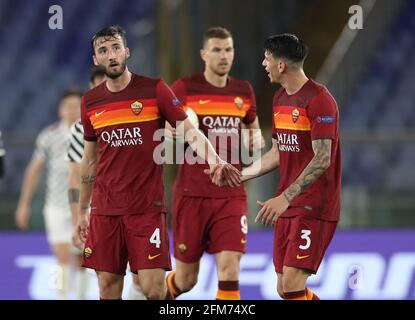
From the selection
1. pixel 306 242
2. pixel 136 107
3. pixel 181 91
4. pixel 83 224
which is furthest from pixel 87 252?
pixel 181 91

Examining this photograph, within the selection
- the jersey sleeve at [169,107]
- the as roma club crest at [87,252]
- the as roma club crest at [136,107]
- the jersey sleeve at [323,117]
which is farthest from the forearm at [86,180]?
the jersey sleeve at [323,117]

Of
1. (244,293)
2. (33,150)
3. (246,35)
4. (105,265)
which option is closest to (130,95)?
(105,265)

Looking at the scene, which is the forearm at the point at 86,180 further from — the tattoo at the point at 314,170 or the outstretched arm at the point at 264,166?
the tattoo at the point at 314,170

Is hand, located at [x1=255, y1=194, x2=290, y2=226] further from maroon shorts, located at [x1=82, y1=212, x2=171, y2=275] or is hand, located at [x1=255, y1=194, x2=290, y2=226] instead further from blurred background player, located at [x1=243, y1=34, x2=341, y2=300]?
maroon shorts, located at [x1=82, y1=212, x2=171, y2=275]

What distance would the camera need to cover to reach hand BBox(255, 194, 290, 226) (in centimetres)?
606

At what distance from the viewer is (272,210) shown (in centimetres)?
609

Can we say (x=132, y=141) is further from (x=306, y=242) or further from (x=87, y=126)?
(x=306, y=242)

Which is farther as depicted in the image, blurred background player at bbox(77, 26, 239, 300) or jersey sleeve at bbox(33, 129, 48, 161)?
jersey sleeve at bbox(33, 129, 48, 161)

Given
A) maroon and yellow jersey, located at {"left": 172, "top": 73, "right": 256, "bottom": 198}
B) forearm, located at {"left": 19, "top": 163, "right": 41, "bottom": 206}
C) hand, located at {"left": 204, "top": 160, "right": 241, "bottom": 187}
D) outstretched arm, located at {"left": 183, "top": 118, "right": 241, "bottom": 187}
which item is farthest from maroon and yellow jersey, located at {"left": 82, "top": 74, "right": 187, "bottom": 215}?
forearm, located at {"left": 19, "top": 163, "right": 41, "bottom": 206}

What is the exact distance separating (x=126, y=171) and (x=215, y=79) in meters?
1.61

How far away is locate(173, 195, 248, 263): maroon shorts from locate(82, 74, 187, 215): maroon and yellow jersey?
1.17m

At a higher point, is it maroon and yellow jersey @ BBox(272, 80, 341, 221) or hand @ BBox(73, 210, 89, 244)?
maroon and yellow jersey @ BBox(272, 80, 341, 221)

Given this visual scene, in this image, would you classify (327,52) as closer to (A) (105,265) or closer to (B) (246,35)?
(B) (246,35)

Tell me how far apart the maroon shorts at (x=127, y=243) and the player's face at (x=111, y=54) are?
859 millimetres
